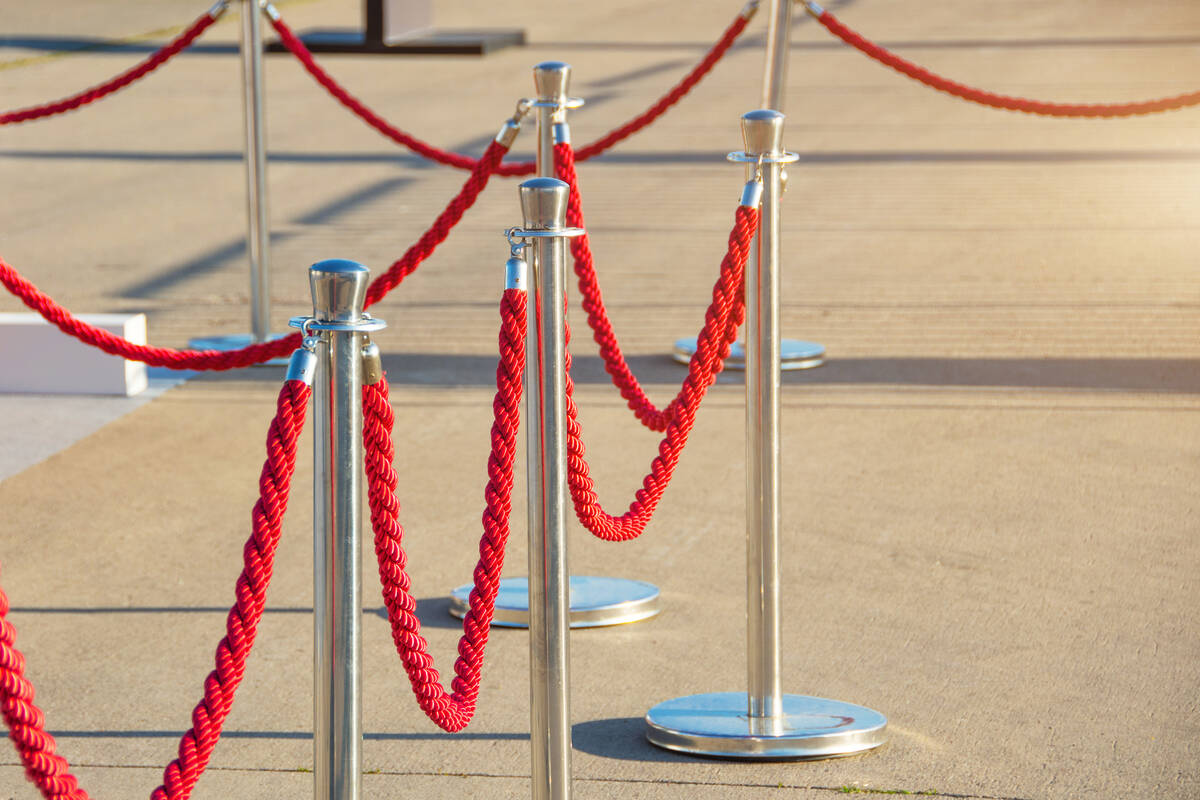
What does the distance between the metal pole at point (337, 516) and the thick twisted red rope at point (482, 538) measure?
4.3 inches

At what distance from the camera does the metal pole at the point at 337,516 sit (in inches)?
97.8

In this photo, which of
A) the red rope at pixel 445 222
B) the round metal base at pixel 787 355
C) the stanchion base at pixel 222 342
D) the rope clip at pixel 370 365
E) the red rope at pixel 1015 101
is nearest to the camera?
the rope clip at pixel 370 365

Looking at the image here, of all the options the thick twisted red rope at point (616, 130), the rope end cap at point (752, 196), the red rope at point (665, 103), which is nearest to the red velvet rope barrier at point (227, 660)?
the rope end cap at point (752, 196)

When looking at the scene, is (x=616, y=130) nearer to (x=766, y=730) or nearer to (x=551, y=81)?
(x=551, y=81)

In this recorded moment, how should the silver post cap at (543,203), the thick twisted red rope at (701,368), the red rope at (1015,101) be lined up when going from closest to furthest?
1. the silver post cap at (543,203)
2. the thick twisted red rope at (701,368)
3. the red rope at (1015,101)

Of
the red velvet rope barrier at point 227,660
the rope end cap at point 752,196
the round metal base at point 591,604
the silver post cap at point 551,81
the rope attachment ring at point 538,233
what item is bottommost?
the round metal base at point 591,604

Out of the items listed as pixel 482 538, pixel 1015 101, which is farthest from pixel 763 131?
pixel 1015 101

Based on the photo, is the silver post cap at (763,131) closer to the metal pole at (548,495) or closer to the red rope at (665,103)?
the metal pole at (548,495)

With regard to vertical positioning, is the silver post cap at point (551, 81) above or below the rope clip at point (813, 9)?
below

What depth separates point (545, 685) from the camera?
2902mm

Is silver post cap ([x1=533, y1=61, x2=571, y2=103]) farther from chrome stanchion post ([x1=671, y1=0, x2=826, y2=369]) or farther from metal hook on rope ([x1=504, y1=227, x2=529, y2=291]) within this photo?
chrome stanchion post ([x1=671, y1=0, x2=826, y2=369])

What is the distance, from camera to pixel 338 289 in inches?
97.3

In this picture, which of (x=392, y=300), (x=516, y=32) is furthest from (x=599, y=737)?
(x=516, y=32)

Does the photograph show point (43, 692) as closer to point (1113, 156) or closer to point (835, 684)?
point (835, 684)
